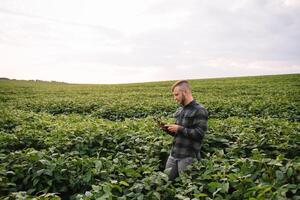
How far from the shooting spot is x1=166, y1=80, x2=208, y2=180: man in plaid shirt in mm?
4934

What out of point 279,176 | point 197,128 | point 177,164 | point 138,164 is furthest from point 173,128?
point 279,176

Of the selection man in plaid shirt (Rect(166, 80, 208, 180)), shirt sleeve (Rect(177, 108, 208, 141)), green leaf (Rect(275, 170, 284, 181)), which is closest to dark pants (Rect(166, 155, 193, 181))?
man in plaid shirt (Rect(166, 80, 208, 180))

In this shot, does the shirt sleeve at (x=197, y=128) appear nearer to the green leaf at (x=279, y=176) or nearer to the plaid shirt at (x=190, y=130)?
the plaid shirt at (x=190, y=130)

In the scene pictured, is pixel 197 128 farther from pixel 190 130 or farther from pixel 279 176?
pixel 279 176

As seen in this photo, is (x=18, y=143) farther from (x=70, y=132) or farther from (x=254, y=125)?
(x=254, y=125)

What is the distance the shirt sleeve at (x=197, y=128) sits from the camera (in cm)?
490

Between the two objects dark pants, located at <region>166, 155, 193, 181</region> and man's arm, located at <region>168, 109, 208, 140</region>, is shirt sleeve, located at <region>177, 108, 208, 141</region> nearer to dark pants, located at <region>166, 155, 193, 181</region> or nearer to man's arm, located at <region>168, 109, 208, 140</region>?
man's arm, located at <region>168, 109, 208, 140</region>

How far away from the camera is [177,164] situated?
5.14 m

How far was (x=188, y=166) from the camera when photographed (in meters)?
4.71

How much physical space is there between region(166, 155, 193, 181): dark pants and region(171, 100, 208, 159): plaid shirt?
0.21ft

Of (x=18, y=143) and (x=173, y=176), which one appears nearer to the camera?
(x=173, y=176)

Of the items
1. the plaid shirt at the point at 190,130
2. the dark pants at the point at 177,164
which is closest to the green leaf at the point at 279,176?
the plaid shirt at the point at 190,130

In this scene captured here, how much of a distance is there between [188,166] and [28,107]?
1491 cm

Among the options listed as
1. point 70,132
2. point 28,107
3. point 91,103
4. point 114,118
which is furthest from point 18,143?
point 28,107
